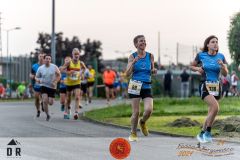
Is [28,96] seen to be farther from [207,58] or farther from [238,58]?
[207,58]

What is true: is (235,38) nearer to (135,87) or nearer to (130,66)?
(135,87)

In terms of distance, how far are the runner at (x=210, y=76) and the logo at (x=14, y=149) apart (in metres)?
3.34

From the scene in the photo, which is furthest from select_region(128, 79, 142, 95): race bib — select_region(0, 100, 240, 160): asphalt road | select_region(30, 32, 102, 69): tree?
select_region(30, 32, 102, 69): tree

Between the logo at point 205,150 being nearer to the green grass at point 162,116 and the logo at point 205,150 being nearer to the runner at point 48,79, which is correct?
the green grass at point 162,116

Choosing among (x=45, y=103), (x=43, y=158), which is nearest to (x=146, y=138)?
(x=43, y=158)

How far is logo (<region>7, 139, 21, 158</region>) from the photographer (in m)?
11.3

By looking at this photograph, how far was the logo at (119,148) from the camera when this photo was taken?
960 centimetres

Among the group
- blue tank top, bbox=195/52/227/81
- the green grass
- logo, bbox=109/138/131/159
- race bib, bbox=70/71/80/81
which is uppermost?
blue tank top, bbox=195/52/227/81

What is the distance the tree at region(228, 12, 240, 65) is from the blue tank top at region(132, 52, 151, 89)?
3224cm

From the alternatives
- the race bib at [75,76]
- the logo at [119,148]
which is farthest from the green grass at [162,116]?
the logo at [119,148]

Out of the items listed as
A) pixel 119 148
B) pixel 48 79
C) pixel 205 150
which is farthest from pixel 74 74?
pixel 119 148

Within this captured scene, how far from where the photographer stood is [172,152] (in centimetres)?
1189

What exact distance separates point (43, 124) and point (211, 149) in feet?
24.8

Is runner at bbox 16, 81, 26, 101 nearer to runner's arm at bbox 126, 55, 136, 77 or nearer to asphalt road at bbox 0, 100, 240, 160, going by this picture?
asphalt road at bbox 0, 100, 240, 160
